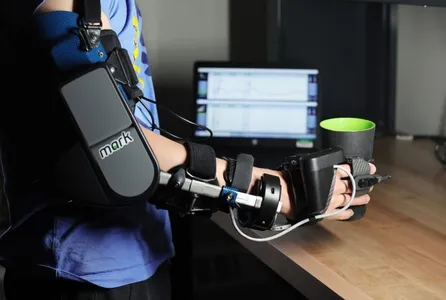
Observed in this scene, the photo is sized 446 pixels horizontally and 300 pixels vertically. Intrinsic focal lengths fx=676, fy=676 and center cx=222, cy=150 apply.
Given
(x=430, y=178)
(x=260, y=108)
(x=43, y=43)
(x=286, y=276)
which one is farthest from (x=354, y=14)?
(x=43, y=43)

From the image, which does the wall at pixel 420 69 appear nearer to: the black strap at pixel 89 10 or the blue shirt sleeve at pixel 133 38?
the blue shirt sleeve at pixel 133 38

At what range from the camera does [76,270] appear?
95cm

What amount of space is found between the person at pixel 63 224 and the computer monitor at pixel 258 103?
0.67 metres

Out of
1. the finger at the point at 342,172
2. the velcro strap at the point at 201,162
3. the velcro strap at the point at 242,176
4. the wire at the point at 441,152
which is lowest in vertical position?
the wire at the point at 441,152

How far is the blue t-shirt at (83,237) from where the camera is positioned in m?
0.95

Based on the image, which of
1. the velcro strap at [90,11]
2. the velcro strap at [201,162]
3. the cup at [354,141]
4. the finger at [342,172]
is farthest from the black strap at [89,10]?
the cup at [354,141]

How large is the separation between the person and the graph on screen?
689 millimetres

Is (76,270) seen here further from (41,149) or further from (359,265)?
(359,265)

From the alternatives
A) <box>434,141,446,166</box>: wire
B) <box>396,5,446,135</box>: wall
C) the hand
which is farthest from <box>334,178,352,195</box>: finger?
<box>396,5,446,135</box>: wall

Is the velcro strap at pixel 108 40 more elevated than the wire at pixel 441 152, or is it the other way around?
the velcro strap at pixel 108 40

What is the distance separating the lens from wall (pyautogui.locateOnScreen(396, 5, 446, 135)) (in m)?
1.75

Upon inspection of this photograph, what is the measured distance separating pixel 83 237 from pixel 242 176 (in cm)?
24

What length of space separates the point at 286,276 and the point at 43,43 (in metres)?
0.57

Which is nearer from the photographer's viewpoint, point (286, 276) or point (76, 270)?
point (76, 270)
